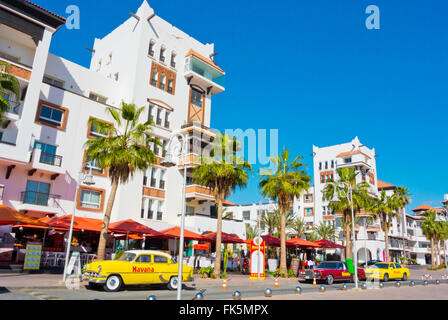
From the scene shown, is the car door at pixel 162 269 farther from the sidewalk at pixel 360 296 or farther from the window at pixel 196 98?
the window at pixel 196 98

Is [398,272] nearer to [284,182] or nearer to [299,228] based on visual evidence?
[284,182]

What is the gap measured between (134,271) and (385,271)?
22362 millimetres

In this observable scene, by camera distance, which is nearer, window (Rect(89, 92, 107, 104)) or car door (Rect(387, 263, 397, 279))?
car door (Rect(387, 263, 397, 279))

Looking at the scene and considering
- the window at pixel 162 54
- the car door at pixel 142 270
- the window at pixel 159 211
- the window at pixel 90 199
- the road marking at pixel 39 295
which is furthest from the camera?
the window at pixel 162 54

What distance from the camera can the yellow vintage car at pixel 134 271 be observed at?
15.7 m

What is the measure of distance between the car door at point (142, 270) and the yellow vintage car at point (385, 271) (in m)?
20.0

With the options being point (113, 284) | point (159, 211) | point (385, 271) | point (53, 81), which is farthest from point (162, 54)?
point (385, 271)

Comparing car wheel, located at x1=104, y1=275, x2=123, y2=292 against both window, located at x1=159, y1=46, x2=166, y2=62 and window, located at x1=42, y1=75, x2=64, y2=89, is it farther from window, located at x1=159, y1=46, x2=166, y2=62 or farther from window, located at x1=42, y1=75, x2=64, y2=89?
window, located at x1=159, y1=46, x2=166, y2=62

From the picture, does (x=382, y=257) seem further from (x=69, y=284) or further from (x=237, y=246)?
(x=69, y=284)

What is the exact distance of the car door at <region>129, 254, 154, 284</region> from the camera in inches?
653

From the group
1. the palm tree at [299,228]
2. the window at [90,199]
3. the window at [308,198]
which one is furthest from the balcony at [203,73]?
the window at [308,198]

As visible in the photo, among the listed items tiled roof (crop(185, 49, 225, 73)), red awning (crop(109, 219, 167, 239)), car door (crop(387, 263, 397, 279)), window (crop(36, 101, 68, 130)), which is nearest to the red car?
car door (crop(387, 263, 397, 279))
